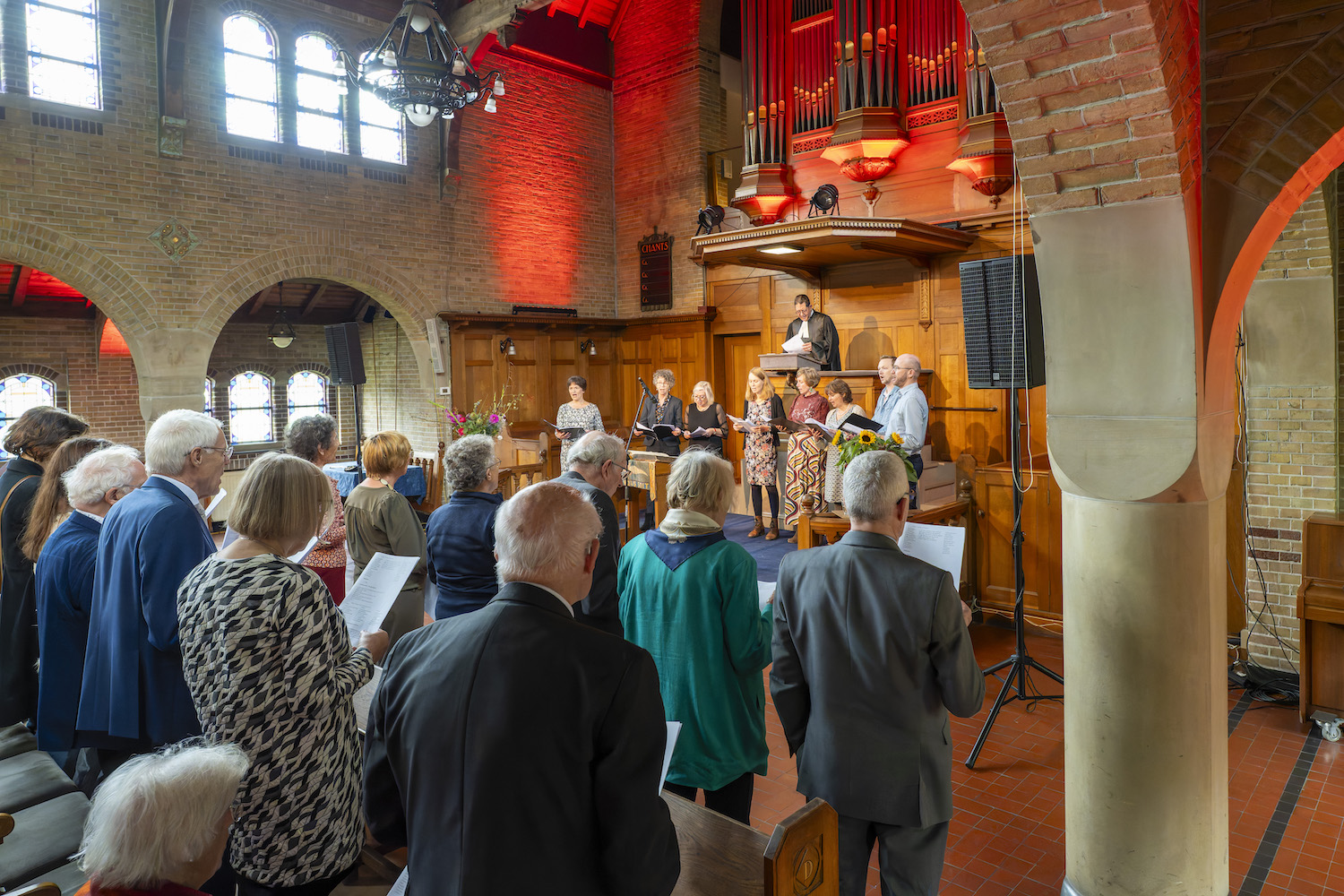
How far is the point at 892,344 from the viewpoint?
8.77 m

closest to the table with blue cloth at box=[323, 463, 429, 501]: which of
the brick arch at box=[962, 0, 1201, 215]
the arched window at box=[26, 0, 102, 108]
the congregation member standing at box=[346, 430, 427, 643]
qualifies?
the congregation member standing at box=[346, 430, 427, 643]

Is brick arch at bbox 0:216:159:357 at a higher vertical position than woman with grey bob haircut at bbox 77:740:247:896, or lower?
higher

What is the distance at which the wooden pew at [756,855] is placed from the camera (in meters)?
1.49

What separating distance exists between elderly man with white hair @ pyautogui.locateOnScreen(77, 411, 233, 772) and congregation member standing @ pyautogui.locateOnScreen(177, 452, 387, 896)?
53cm

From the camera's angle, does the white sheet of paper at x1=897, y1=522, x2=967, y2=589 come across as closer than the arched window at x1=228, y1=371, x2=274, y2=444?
Yes

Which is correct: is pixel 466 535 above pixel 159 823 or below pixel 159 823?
above

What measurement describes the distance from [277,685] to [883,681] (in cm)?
146

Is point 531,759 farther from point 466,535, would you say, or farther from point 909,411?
point 909,411

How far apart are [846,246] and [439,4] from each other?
595 centimetres

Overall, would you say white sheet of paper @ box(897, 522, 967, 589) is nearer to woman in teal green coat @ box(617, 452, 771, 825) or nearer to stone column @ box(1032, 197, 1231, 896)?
stone column @ box(1032, 197, 1231, 896)

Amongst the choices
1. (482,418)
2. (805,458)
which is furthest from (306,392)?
(805,458)

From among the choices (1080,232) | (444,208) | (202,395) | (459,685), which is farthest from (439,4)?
(459,685)

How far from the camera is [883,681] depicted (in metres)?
2.19

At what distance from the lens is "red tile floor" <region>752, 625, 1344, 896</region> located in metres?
3.02
